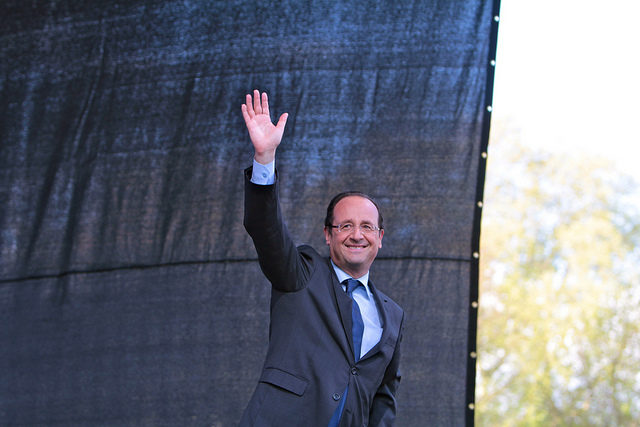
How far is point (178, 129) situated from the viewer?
323cm

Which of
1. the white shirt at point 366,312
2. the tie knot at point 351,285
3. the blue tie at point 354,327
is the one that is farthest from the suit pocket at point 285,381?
the tie knot at point 351,285

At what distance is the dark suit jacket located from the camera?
1970 mm

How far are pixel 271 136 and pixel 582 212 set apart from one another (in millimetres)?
13896

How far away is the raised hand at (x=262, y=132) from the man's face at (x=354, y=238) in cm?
37

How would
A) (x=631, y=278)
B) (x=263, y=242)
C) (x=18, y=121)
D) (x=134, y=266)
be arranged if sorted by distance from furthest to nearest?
(x=631, y=278) < (x=18, y=121) < (x=134, y=266) < (x=263, y=242)

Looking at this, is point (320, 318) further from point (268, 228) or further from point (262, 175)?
point (262, 175)

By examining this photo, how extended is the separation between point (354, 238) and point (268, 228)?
36 cm

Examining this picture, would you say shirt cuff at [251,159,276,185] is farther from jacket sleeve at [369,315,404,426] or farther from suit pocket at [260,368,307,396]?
jacket sleeve at [369,315,404,426]

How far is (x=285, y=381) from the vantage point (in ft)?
A: 6.64

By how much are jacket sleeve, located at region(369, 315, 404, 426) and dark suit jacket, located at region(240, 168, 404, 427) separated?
101 mm

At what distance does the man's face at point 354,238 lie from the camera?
7.34 ft

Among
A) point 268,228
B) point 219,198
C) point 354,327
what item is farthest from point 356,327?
point 219,198

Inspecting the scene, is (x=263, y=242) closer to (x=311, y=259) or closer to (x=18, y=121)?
(x=311, y=259)

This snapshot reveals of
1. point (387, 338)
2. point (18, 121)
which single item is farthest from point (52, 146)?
point (387, 338)
